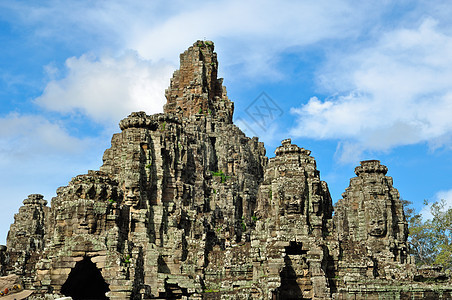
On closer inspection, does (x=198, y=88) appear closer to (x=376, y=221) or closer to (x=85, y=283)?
(x=376, y=221)

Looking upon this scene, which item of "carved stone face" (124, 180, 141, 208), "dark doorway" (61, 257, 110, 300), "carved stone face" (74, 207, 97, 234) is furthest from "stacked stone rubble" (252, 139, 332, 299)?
"carved stone face" (124, 180, 141, 208)

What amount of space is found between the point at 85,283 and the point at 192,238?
67.4 feet

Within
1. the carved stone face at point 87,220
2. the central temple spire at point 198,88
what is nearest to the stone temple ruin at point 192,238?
the carved stone face at point 87,220

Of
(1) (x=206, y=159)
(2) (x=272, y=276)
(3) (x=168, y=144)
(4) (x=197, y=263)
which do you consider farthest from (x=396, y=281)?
(1) (x=206, y=159)

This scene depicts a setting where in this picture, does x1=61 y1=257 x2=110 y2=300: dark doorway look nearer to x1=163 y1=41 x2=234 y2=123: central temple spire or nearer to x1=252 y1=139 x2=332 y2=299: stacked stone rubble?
x1=252 y1=139 x2=332 y2=299: stacked stone rubble

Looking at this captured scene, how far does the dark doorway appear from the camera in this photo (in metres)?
30.1

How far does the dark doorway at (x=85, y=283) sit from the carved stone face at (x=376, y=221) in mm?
22687

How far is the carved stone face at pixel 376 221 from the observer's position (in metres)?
46.9

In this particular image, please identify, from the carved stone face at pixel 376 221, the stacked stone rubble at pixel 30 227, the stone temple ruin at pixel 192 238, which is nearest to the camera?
the stone temple ruin at pixel 192 238

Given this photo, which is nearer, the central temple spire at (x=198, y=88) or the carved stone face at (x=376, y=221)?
the carved stone face at (x=376, y=221)

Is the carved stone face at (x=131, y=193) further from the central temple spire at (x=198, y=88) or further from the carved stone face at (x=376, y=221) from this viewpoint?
the central temple spire at (x=198, y=88)

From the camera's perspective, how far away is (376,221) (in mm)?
47031

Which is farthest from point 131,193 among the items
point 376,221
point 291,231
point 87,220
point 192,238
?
point 376,221

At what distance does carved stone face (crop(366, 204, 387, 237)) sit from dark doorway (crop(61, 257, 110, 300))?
2269cm
